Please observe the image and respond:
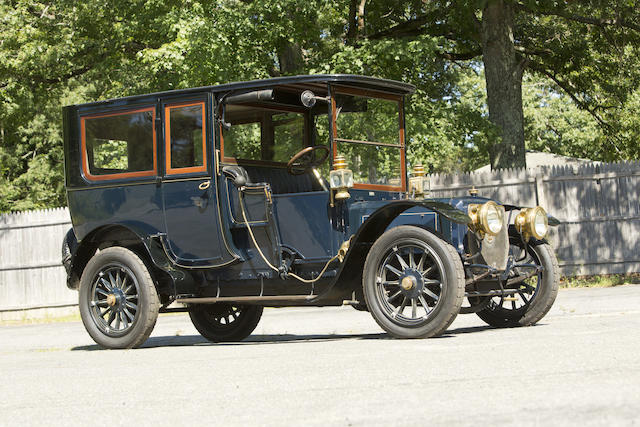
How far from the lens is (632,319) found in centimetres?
896

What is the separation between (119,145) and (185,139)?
87cm

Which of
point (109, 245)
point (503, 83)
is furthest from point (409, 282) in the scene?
point (503, 83)

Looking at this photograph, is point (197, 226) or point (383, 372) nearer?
point (383, 372)

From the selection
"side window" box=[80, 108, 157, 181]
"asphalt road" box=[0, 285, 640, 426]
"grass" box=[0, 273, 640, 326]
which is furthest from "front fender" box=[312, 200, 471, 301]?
"grass" box=[0, 273, 640, 326]

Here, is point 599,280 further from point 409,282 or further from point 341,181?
point 409,282

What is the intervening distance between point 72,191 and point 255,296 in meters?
2.38

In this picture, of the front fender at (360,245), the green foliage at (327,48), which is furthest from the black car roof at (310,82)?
the green foliage at (327,48)

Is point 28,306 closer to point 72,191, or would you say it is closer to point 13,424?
point 72,191

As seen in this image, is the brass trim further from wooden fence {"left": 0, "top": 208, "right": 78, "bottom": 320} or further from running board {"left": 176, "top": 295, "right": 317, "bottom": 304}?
wooden fence {"left": 0, "top": 208, "right": 78, "bottom": 320}

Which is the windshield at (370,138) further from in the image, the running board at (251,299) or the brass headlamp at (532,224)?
the brass headlamp at (532,224)

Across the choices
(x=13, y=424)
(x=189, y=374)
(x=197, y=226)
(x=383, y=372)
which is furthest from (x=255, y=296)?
(x=13, y=424)

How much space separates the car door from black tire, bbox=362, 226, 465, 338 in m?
1.80

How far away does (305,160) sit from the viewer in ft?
32.0

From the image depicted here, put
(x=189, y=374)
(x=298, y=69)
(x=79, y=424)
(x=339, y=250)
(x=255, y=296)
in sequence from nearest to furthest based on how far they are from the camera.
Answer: (x=79, y=424) → (x=189, y=374) → (x=339, y=250) → (x=255, y=296) → (x=298, y=69)
